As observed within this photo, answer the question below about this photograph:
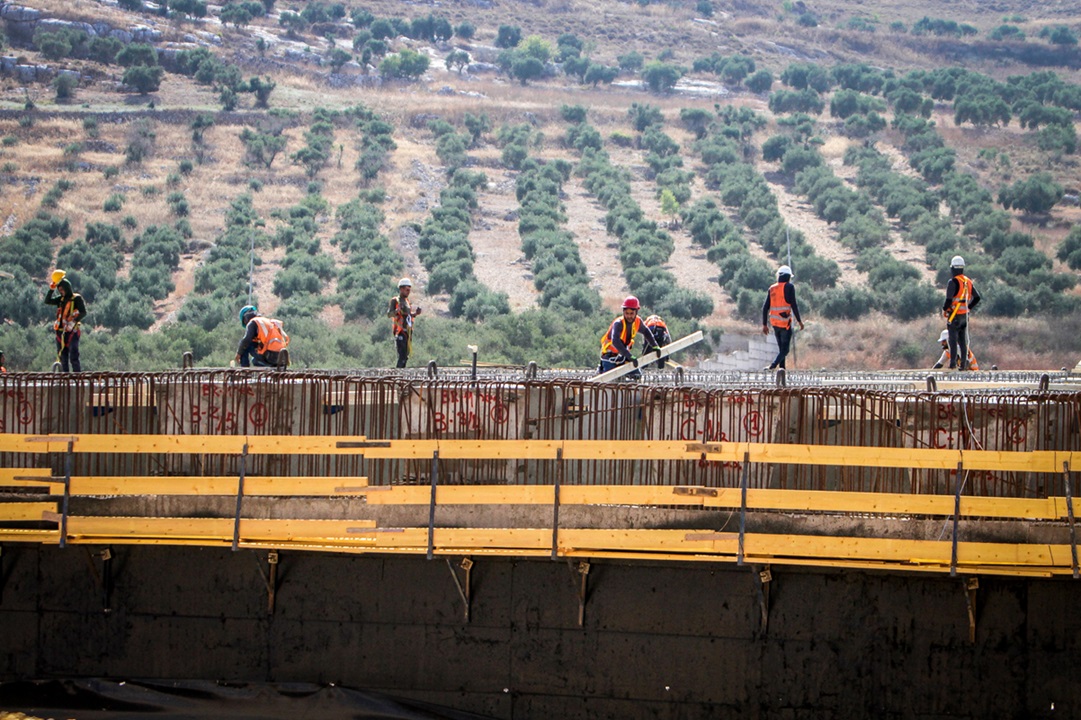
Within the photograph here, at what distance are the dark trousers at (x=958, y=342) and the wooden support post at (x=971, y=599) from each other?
8.42 m

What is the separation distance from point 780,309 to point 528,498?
8.34m

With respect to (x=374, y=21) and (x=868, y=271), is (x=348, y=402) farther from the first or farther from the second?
(x=374, y=21)

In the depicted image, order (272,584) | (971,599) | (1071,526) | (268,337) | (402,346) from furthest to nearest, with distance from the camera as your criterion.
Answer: (402,346), (268,337), (272,584), (971,599), (1071,526)

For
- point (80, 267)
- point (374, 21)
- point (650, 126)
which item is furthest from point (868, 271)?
point (374, 21)

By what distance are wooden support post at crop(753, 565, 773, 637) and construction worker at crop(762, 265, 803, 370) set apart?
7.15 m

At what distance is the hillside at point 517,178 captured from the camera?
167ft

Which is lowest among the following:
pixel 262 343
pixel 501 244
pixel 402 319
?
pixel 262 343

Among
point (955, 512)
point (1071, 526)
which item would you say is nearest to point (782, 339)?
point (955, 512)

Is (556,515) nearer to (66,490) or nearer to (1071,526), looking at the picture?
(1071,526)

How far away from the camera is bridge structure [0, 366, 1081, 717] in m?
12.4

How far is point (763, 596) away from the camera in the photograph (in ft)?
42.3

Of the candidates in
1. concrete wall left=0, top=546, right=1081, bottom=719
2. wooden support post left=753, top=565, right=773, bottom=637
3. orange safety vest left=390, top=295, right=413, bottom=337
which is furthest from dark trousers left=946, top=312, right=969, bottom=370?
wooden support post left=753, top=565, right=773, bottom=637

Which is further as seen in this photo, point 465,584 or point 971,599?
point 465,584

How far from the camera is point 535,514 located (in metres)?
13.0
